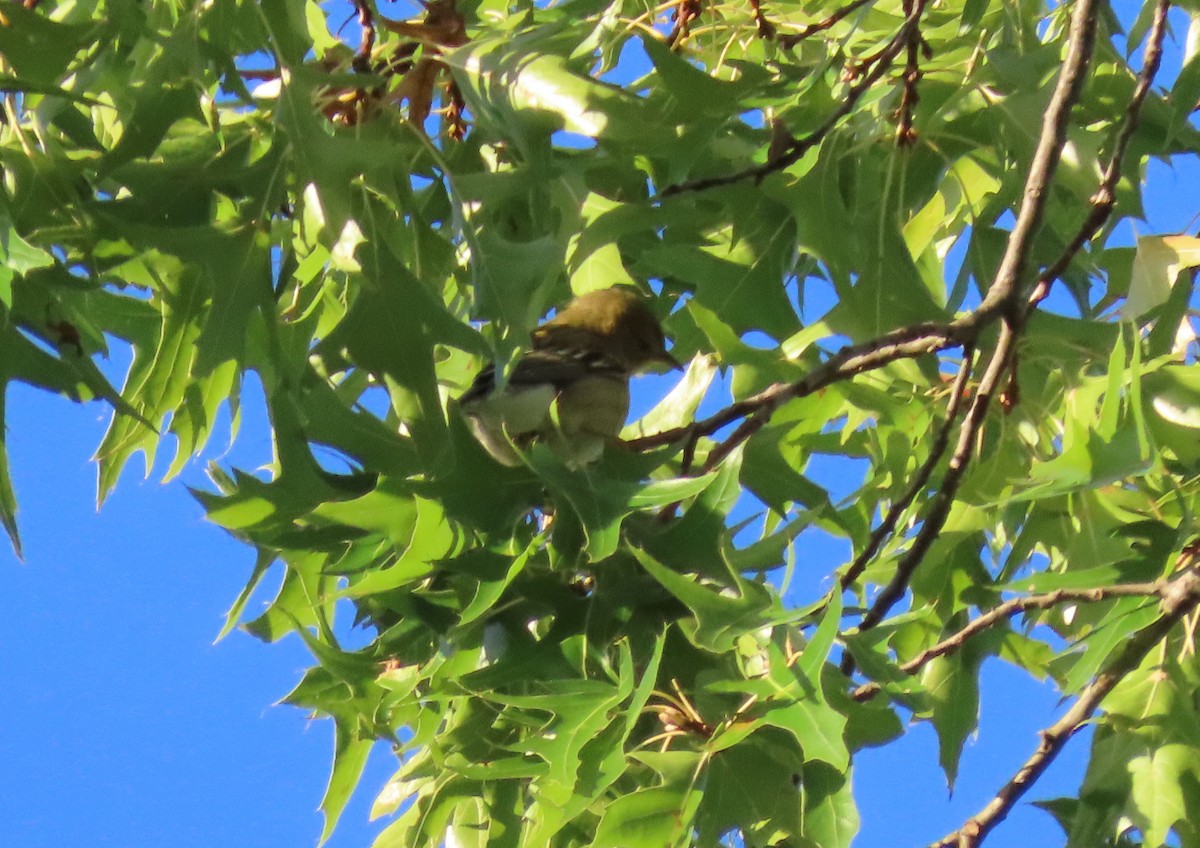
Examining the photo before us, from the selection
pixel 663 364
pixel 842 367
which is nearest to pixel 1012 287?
pixel 842 367

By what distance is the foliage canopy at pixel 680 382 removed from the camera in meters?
2.76

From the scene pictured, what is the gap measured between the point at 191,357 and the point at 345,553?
69 centimetres

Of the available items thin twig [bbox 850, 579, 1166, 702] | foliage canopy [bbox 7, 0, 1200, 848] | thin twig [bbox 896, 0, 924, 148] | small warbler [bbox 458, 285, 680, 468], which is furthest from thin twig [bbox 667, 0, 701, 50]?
thin twig [bbox 850, 579, 1166, 702]

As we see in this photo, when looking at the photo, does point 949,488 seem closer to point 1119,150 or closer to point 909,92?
point 1119,150

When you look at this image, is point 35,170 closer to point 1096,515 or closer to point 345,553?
point 345,553

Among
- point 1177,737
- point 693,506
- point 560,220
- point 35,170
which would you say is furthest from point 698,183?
point 1177,737

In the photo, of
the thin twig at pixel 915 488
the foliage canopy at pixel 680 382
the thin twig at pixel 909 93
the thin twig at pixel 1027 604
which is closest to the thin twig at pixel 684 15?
the foliage canopy at pixel 680 382

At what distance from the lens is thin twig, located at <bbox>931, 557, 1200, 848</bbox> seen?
10.5 ft

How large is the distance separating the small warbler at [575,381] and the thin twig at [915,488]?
0.62 meters

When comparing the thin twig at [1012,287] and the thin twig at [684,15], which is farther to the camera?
the thin twig at [684,15]

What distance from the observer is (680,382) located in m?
3.70

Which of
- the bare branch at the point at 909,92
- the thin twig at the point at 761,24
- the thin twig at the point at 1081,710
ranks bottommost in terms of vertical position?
the thin twig at the point at 1081,710

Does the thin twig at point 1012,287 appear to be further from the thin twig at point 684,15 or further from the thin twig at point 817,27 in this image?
the thin twig at point 684,15

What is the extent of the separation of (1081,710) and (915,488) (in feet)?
2.47
